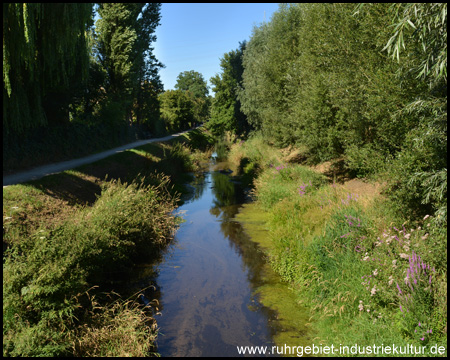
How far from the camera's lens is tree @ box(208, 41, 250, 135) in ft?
141

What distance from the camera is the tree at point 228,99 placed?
43.0 m

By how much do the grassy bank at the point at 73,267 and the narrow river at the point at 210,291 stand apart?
552mm

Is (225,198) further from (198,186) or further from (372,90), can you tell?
(372,90)

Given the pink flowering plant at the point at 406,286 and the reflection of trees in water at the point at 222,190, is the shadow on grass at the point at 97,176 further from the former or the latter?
the pink flowering plant at the point at 406,286

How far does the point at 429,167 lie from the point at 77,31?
12.9 metres

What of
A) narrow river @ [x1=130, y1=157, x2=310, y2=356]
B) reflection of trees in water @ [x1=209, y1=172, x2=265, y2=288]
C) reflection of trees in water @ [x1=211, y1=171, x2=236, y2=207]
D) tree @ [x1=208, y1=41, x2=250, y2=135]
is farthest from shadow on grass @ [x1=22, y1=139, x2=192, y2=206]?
tree @ [x1=208, y1=41, x2=250, y2=135]

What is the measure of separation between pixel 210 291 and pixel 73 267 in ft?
11.3

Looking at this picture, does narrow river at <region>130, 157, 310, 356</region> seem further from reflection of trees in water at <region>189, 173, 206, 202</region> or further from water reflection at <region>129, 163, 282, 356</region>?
reflection of trees in water at <region>189, 173, 206, 202</region>

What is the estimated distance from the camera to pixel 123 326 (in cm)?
623

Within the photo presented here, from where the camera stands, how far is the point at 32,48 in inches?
456

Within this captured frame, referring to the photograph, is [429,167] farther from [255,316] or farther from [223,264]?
[223,264]

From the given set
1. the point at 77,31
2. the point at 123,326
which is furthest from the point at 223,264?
the point at 77,31

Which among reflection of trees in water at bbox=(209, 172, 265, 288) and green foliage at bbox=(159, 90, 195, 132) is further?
green foliage at bbox=(159, 90, 195, 132)

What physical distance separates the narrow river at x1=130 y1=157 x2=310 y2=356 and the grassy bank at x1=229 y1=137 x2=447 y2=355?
93 cm
